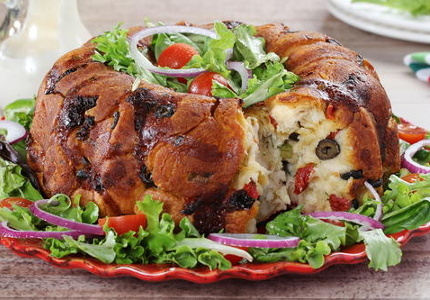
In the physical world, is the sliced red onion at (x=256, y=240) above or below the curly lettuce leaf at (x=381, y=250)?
above

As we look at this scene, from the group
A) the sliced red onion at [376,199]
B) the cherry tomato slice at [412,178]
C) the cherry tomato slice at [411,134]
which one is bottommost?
the cherry tomato slice at [411,134]

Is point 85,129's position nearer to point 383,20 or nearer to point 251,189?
point 251,189

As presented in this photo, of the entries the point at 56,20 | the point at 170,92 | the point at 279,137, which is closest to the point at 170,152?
the point at 170,92

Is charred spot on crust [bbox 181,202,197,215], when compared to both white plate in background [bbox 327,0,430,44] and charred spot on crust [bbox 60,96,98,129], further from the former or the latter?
white plate in background [bbox 327,0,430,44]

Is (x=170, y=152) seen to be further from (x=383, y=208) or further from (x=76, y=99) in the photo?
(x=383, y=208)

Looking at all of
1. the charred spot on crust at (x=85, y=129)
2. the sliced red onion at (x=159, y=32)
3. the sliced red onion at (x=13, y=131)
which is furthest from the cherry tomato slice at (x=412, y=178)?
the sliced red onion at (x=13, y=131)

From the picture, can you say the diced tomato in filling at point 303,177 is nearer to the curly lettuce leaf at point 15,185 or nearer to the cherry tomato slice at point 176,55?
the cherry tomato slice at point 176,55

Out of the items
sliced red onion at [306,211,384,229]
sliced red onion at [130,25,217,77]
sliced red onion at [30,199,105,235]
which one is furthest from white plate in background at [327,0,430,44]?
sliced red onion at [30,199,105,235]
